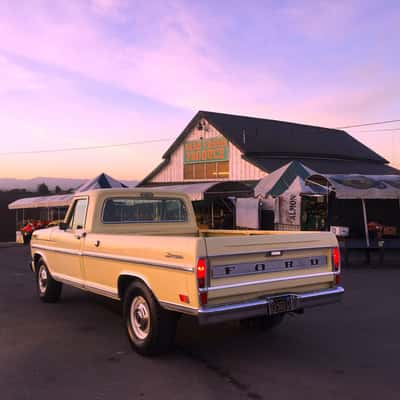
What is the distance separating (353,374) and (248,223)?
1337 cm

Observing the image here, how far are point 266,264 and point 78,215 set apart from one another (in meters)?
3.39

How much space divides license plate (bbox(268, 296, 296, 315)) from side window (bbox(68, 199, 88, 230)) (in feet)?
10.4

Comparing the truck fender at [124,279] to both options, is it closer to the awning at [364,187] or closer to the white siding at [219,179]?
the awning at [364,187]

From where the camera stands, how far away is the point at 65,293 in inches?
369

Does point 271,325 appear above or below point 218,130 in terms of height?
below

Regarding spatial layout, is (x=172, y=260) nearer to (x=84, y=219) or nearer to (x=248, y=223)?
(x=84, y=219)

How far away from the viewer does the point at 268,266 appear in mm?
5086

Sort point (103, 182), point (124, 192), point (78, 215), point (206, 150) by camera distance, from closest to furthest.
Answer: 1. point (124, 192)
2. point (78, 215)
3. point (103, 182)
4. point (206, 150)

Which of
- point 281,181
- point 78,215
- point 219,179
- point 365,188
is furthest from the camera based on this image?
point 219,179

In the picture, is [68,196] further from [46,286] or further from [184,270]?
[184,270]

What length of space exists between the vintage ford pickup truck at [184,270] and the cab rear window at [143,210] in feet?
0.05

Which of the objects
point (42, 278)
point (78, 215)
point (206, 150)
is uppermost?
point (206, 150)

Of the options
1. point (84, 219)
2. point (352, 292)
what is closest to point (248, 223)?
point (352, 292)

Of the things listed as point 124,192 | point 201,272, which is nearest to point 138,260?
point 201,272
